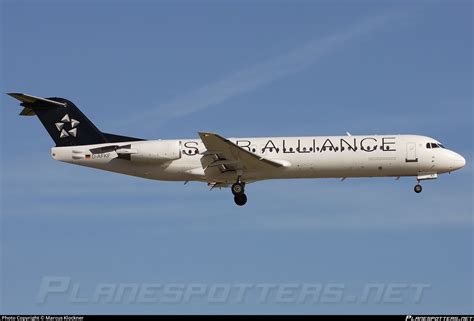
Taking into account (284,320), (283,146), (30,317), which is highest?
(283,146)

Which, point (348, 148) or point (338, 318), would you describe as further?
point (348, 148)

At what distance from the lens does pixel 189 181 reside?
4097 centimetres

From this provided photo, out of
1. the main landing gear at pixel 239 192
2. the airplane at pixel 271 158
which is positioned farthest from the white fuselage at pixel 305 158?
the main landing gear at pixel 239 192

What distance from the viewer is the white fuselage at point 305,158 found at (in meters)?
39.8

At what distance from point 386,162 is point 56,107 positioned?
16216 mm

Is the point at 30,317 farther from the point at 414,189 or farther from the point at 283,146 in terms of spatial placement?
the point at 414,189

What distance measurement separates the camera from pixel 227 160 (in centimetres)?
3944

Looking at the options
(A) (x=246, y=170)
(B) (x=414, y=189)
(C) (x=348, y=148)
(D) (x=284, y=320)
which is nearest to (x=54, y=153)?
(A) (x=246, y=170)

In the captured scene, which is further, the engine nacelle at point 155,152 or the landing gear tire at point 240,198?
the landing gear tire at point 240,198

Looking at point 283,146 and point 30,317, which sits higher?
point 283,146

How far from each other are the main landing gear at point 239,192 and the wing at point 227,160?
53cm

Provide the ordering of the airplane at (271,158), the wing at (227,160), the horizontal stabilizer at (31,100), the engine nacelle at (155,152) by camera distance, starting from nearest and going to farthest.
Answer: the wing at (227,160) → the airplane at (271,158) → the engine nacelle at (155,152) → the horizontal stabilizer at (31,100)

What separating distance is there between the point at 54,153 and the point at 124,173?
3483mm

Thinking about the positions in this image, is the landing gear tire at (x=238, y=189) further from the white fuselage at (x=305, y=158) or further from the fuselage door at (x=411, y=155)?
the fuselage door at (x=411, y=155)
